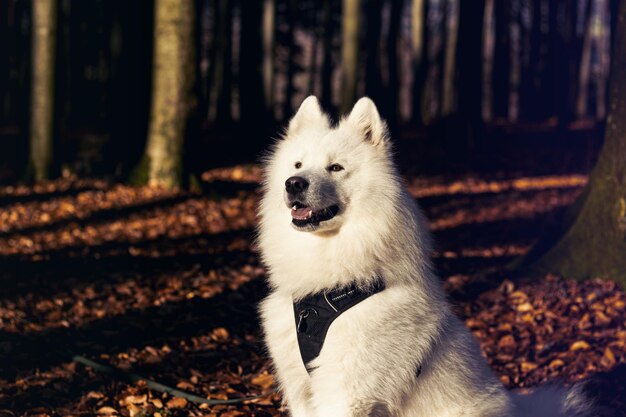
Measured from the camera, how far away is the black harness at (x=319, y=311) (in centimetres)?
397

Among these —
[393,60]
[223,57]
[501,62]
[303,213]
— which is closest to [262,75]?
[223,57]

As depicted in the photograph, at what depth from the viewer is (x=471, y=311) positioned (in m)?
7.60

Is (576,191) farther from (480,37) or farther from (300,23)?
(300,23)

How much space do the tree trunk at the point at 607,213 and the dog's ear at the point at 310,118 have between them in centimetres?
395

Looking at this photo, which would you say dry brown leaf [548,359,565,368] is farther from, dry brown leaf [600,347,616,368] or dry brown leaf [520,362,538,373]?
dry brown leaf [600,347,616,368]

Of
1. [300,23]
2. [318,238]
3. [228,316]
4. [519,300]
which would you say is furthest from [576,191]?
[300,23]

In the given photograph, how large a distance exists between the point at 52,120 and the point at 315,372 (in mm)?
11194

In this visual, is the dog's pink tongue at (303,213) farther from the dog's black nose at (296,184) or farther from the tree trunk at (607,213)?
the tree trunk at (607,213)

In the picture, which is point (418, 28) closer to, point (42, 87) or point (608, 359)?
point (42, 87)

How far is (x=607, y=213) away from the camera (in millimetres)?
7191

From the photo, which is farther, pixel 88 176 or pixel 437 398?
pixel 88 176

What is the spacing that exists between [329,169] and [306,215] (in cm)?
35

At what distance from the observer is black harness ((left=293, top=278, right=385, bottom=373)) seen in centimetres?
397

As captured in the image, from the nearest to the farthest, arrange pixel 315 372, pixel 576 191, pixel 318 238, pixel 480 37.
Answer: pixel 315 372, pixel 318 238, pixel 576 191, pixel 480 37
